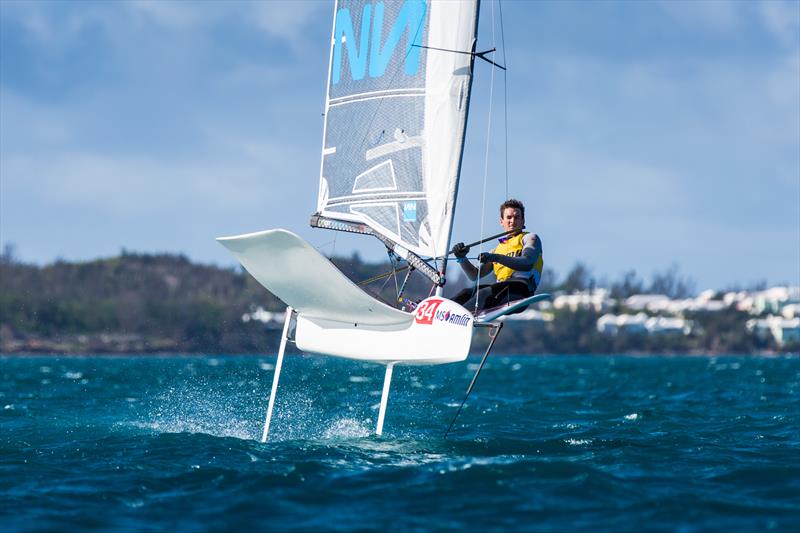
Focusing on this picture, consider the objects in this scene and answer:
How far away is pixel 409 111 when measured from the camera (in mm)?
11562

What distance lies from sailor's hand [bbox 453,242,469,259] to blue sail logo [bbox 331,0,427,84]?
6.66ft

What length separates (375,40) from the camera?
11891 mm

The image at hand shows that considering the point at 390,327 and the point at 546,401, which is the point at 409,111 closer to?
the point at 390,327

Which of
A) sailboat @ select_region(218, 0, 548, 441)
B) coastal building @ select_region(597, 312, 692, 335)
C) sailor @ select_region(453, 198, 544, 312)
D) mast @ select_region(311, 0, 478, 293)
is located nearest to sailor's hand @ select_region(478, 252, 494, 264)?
sailor @ select_region(453, 198, 544, 312)

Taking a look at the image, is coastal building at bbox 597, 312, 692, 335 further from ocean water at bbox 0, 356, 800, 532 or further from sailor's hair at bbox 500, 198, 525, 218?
sailor's hair at bbox 500, 198, 525, 218

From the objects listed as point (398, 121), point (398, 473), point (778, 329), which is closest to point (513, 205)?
point (398, 121)

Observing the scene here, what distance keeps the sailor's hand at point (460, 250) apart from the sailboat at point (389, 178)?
27 centimetres

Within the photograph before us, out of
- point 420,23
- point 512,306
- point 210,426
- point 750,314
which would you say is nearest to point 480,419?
point 210,426

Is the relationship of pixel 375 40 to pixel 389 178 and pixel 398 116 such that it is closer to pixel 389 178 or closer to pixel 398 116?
pixel 398 116

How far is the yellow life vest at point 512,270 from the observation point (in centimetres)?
1128

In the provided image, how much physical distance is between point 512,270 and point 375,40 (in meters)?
3.06

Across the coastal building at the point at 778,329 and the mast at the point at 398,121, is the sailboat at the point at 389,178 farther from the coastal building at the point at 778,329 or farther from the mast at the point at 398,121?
the coastal building at the point at 778,329

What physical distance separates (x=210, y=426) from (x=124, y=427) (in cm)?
117

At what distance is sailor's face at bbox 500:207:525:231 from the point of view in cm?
1151
